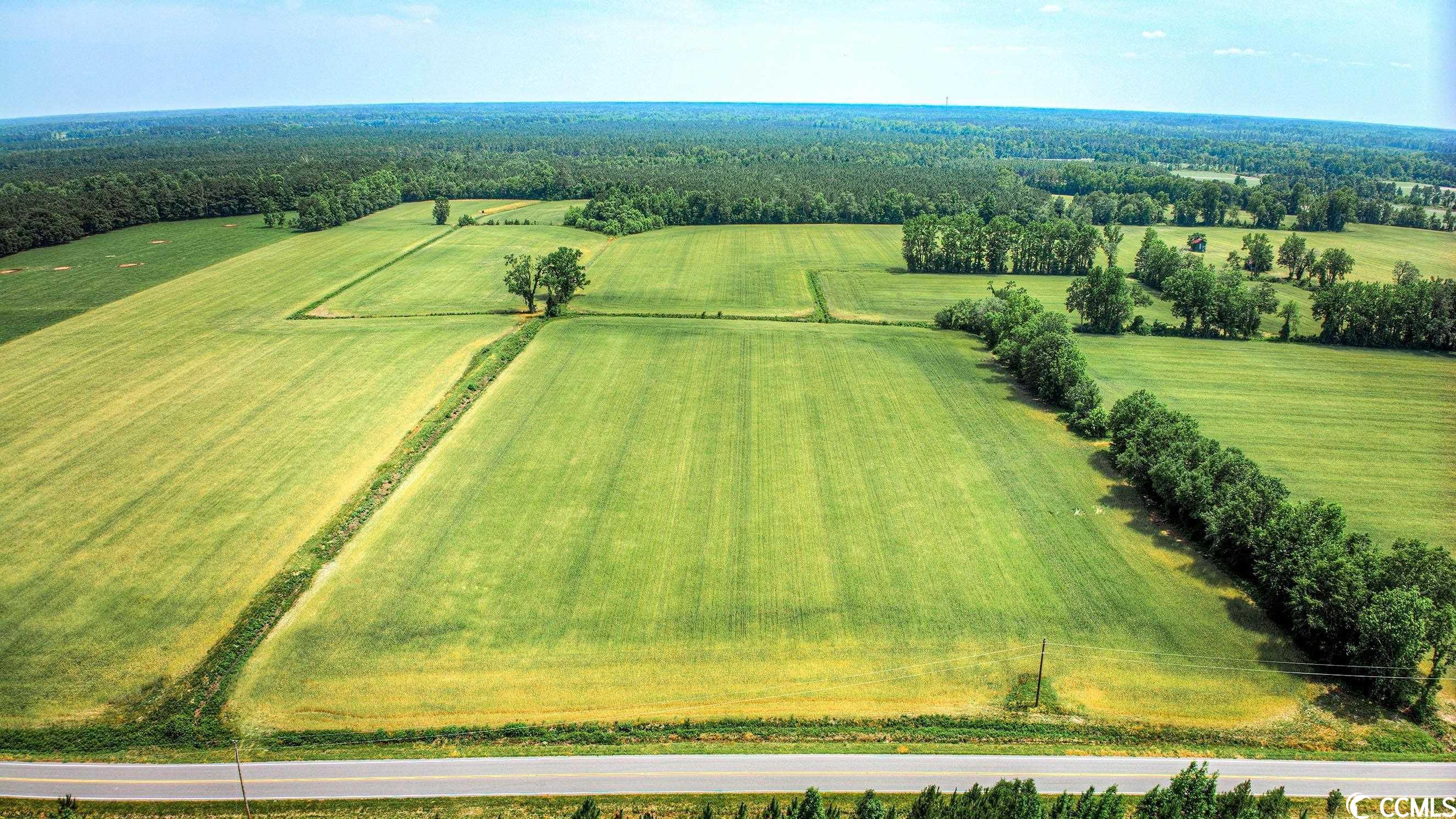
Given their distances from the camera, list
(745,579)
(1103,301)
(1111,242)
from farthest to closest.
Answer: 1. (1111,242)
2. (1103,301)
3. (745,579)

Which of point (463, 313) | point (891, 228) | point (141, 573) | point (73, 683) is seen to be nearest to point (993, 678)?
point (73, 683)

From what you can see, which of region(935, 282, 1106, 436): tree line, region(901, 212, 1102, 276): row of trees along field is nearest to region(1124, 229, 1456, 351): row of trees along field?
region(935, 282, 1106, 436): tree line

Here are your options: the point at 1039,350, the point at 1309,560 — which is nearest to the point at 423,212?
the point at 1039,350

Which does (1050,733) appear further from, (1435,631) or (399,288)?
(399,288)

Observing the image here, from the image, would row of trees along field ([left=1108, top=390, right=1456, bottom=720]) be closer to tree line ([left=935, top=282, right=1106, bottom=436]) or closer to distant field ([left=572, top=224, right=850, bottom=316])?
tree line ([left=935, top=282, right=1106, bottom=436])

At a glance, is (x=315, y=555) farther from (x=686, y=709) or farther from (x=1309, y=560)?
(x=1309, y=560)
